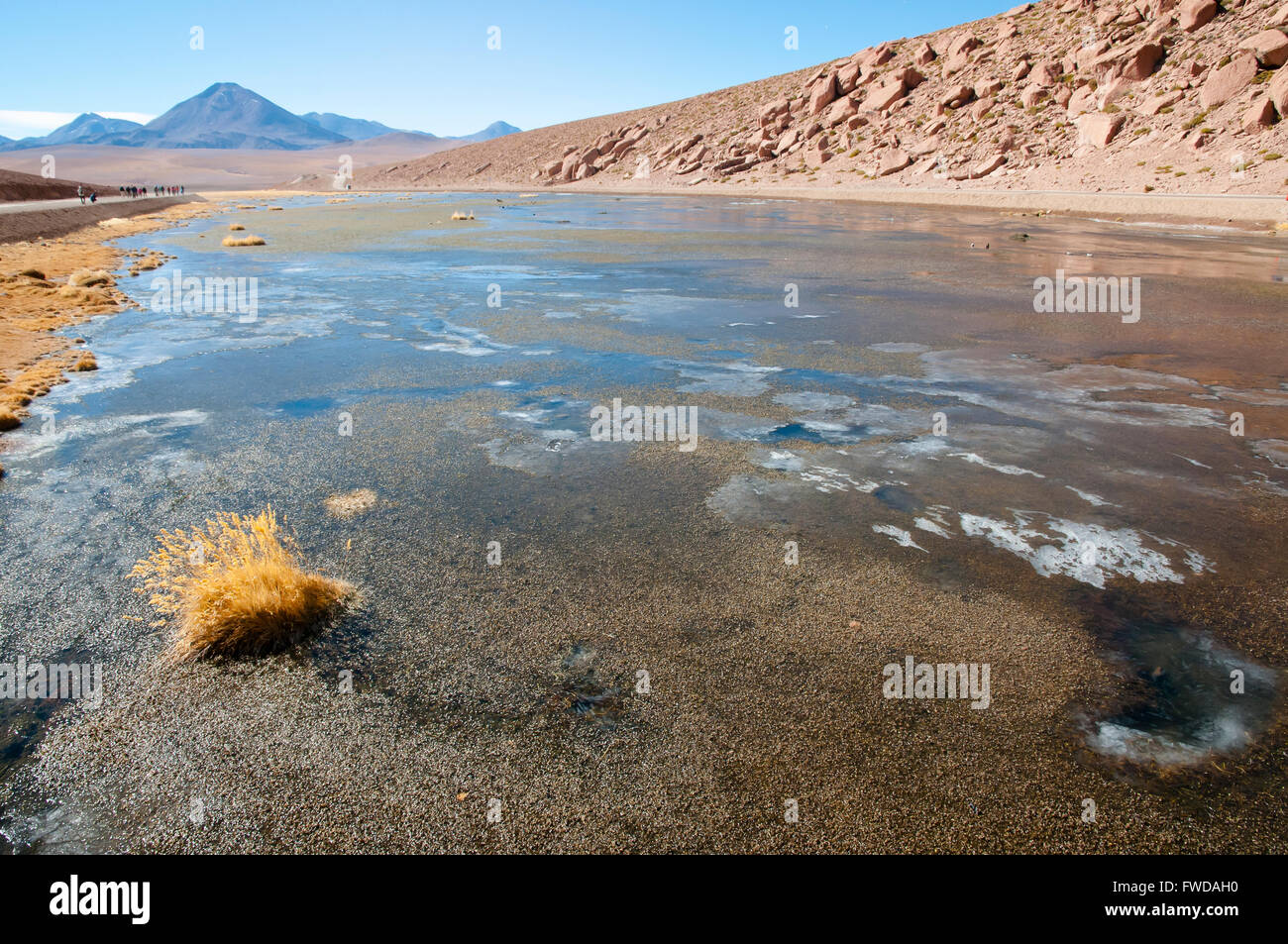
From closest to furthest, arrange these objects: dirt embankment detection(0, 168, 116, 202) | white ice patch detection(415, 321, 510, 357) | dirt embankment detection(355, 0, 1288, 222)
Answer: white ice patch detection(415, 321, 510, 357)
dirt embankment detection(355, 0, 1288, 222)
dirt embankment detection(0, 168, 116, 202)

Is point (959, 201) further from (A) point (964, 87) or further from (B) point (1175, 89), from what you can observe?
(A) point (964, 87)

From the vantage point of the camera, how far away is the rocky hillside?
132 feet

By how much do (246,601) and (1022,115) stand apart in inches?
2543

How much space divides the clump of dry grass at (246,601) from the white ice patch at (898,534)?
3634mm

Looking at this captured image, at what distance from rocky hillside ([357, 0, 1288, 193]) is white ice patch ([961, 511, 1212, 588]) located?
124ft

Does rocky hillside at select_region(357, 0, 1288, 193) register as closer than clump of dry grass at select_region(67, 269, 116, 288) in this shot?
No

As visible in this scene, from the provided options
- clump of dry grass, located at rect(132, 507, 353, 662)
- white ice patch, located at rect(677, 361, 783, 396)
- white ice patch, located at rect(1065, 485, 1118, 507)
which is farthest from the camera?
white ice patch, located at rect(677, 361, 783, 396)

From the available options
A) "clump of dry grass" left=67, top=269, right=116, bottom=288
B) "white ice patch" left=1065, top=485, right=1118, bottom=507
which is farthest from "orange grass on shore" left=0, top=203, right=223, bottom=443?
"white ice patch" left=1065, top=485, right=1118, bottom=507

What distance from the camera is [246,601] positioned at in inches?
163

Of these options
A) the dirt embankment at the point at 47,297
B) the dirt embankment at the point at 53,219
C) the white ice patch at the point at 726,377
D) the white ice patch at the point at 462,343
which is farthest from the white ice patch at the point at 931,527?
the dirt embankment at the point at 53,219

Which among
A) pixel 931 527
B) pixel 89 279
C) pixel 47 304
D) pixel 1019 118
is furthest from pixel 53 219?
pixel 1019 118

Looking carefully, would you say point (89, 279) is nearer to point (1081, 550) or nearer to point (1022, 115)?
point (1081, 550)

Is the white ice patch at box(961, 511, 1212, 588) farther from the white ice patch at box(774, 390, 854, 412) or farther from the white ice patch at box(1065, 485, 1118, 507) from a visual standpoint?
the white ice patch at box(774, 390, 854, 412)
